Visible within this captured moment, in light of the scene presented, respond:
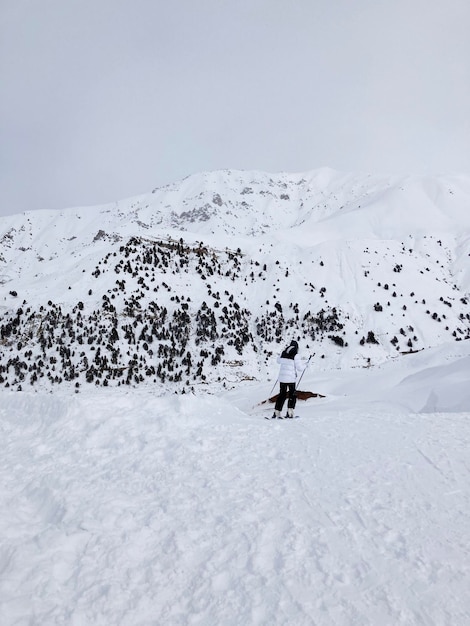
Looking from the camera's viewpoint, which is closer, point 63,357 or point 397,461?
point 397,461

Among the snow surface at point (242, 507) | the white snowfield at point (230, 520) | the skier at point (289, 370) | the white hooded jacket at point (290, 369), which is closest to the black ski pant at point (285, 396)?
the skier at point (289, 370)

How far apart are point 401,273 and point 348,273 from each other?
5.08m

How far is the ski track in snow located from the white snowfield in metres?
0.02

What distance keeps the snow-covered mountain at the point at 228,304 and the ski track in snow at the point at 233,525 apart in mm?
14052

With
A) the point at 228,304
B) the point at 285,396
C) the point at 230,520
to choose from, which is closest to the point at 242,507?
the point at 230,520

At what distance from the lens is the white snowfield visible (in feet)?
9.41

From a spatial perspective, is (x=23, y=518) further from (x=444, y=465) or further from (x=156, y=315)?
(x=156, y=315)

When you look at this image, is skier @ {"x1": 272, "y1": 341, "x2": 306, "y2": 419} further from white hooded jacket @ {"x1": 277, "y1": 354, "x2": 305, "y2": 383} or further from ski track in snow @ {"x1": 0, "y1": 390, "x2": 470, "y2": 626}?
ski track in snow @ {"x1": 0, "y1": 390, "x2": 470, "y2": 626}

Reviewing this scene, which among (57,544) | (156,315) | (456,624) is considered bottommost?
(456,624)

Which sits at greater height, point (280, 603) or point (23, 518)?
point (23, 518)

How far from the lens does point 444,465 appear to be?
17.1ft

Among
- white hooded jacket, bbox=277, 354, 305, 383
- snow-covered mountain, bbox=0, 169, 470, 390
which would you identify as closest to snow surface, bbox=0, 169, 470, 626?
Result: white hooded jacket, bbox=277, 354, 305, 383

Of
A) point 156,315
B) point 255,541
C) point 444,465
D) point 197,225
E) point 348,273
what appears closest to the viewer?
point 255,541

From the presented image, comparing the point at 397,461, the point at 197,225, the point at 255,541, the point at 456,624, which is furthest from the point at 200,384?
the point at 197,225
